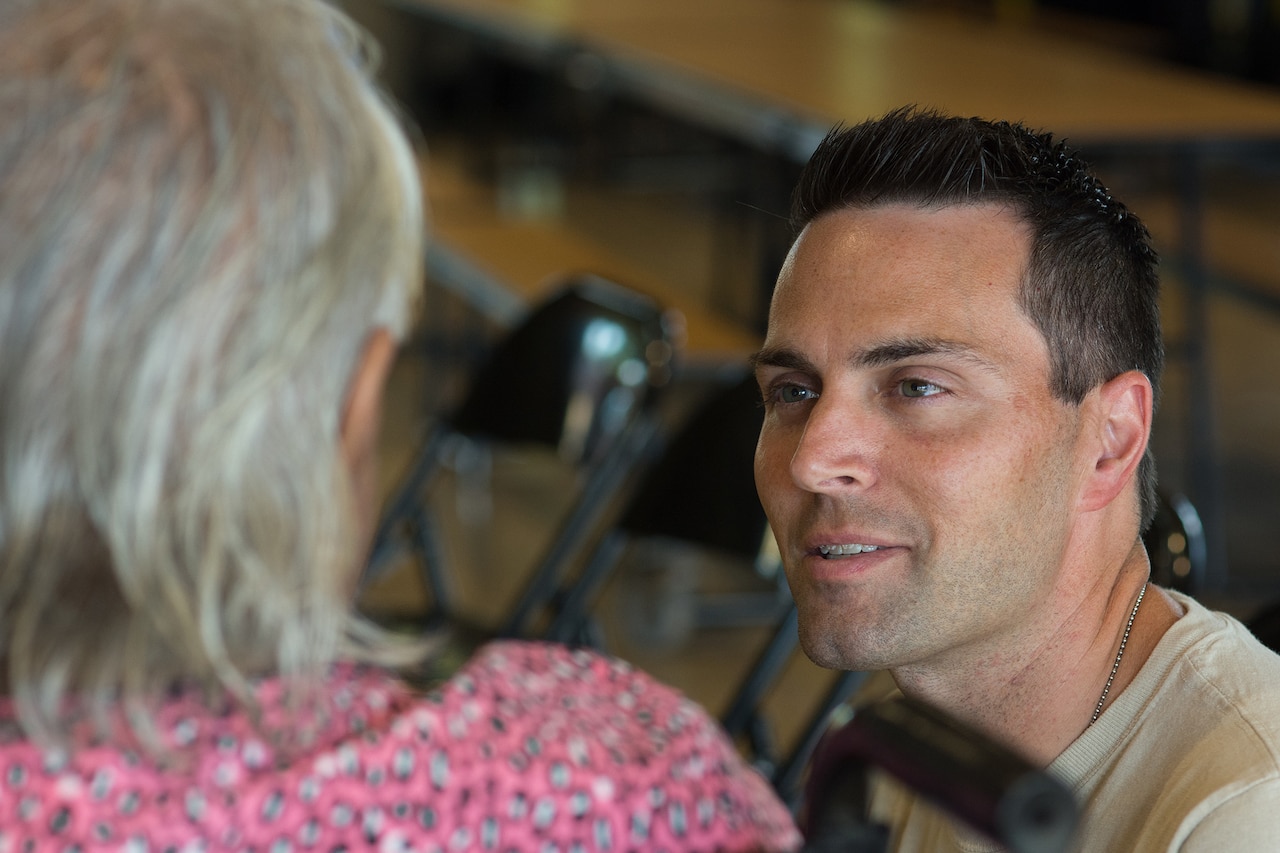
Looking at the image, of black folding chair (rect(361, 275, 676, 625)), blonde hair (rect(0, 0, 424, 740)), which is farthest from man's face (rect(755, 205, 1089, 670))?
black folding chair (rect(361, 275, 676, 625))

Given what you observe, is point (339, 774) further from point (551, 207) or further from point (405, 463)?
point (551, 207)

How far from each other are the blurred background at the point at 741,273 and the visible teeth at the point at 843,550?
1.63 ft

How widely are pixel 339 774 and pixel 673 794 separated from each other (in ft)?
0.77

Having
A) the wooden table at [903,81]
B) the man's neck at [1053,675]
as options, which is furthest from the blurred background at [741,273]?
the man's neck at [1053,675]

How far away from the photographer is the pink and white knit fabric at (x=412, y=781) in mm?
970

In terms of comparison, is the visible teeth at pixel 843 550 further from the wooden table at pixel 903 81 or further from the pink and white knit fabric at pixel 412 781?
the wooden table at pixel 903 81

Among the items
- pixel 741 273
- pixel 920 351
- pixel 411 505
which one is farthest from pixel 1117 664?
pixel 741 273

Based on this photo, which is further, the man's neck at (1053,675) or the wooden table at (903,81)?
the wooden table at (903,81)

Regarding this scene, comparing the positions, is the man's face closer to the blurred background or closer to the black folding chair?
the blurred background

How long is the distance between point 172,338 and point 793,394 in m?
0.42

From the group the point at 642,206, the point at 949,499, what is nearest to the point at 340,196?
the point at 949,499

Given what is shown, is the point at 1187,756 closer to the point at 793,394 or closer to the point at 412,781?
the point at 793,394

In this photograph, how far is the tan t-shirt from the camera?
91 centimetres

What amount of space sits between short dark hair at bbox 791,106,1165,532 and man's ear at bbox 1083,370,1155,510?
0.05ft
